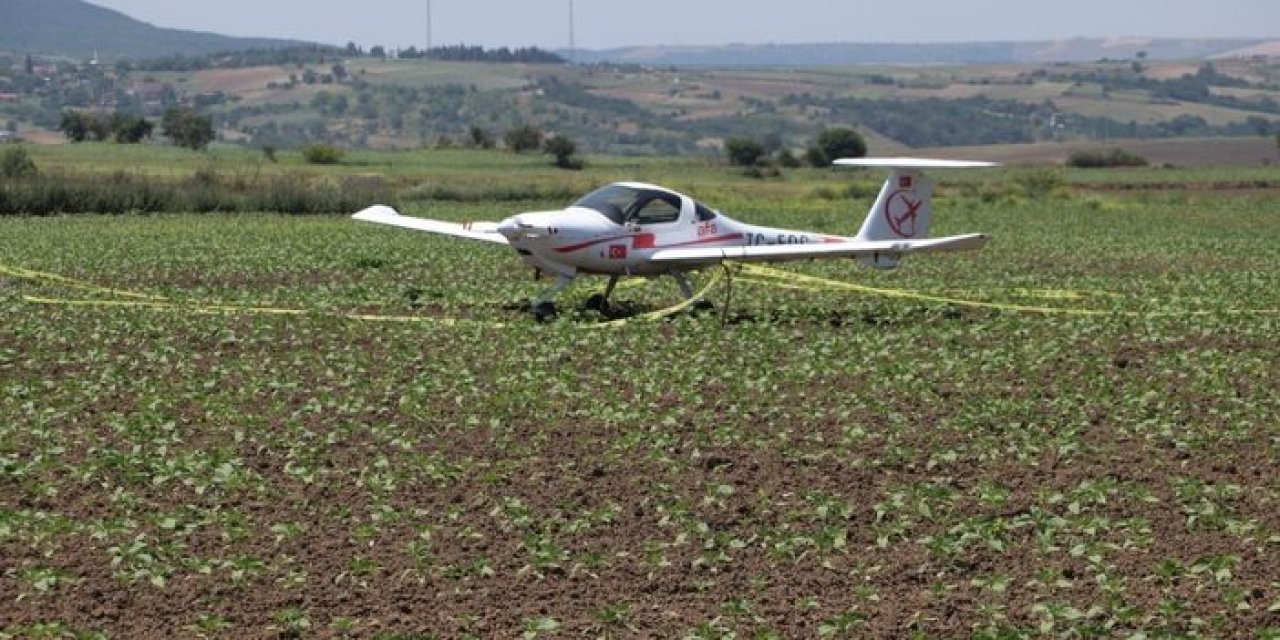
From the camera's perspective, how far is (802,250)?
1014 inches

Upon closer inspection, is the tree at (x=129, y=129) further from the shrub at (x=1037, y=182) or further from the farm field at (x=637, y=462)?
the farm field at (x=637, y=462)

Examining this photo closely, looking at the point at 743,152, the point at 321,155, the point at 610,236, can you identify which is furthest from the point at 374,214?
the point at 743,152

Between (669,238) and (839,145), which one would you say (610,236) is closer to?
(669,238)

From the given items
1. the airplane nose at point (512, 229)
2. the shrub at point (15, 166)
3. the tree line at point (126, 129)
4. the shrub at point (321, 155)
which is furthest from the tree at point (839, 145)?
the airplane nose at point (512, 229)

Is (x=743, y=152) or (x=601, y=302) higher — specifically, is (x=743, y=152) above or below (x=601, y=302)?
below

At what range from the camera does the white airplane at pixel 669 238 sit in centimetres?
2502

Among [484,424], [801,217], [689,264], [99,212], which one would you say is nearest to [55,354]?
[484,424]

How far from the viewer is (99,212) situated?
52.5 meters

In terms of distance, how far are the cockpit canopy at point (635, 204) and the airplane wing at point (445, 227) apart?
4.29 feet

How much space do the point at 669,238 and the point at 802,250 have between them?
5.57ft

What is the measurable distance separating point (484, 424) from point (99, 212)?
3787 centimetres

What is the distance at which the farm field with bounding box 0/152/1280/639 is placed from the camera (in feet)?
37.3

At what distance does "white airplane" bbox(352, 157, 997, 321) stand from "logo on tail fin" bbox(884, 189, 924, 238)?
0.01 meters

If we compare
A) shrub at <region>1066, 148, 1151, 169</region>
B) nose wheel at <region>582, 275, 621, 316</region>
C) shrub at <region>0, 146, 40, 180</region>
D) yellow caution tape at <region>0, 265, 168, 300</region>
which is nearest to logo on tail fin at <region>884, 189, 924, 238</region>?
nose wheel at <region>582, 275, 621, 316</region>
